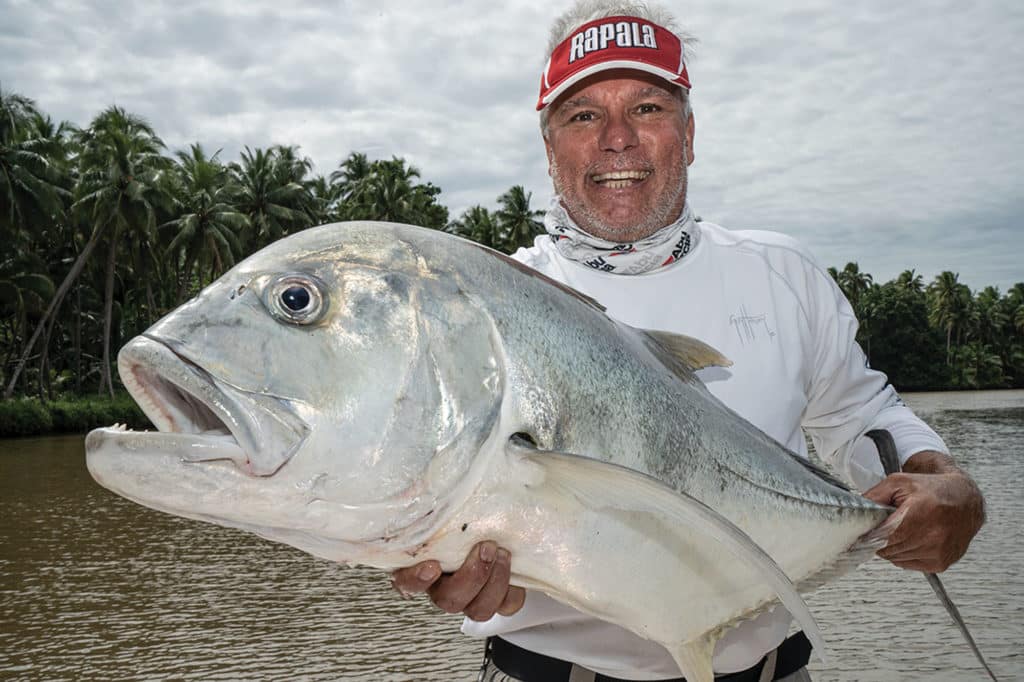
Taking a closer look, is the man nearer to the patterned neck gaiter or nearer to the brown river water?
the patterned neck gaiter

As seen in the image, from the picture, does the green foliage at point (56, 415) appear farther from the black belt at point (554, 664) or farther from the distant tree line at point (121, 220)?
the black belt at point (554, 664)

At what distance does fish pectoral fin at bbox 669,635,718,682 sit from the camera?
2.12 metres

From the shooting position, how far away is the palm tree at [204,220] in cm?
4506

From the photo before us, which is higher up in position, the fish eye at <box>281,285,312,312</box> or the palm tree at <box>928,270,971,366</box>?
the palm tree at <box>928,270,971,366</box>

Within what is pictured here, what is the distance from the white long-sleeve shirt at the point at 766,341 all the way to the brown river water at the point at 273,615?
6.82 meters

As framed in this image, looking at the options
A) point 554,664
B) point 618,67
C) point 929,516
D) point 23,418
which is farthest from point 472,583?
point 23,418

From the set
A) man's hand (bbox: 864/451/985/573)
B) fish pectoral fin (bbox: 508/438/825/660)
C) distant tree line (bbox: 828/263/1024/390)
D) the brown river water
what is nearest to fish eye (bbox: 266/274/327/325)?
fish pectoral fin (bbox: 508/438/825/660)

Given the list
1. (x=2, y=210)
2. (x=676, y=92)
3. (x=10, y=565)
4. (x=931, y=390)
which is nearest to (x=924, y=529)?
(x=676, y=92)

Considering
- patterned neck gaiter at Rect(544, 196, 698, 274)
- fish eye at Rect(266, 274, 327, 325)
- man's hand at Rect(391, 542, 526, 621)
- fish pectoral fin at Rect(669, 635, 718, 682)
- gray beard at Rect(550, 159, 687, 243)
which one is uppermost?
gray beard at Rect(550, 159, 687, 243)

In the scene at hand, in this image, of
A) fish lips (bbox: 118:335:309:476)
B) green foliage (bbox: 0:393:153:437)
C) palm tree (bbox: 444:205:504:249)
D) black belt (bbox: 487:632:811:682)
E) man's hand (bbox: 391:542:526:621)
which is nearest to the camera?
fish lips (bbox: 118:335:309:476)

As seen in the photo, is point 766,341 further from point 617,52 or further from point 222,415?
point 222,415

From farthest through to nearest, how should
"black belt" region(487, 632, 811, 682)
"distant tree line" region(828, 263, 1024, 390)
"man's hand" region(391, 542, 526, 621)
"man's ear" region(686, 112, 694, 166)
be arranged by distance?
"distant tree line" region(828, 263, 1024, 390) → "man's ear" region(686, 112, 694, 166) → "black belt" region(487, 632, 811, 682) → "man's hand" region(391, 542, 526, 621)

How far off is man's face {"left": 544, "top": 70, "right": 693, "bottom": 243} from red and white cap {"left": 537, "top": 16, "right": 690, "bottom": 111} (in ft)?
0.23

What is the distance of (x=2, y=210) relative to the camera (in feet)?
120
